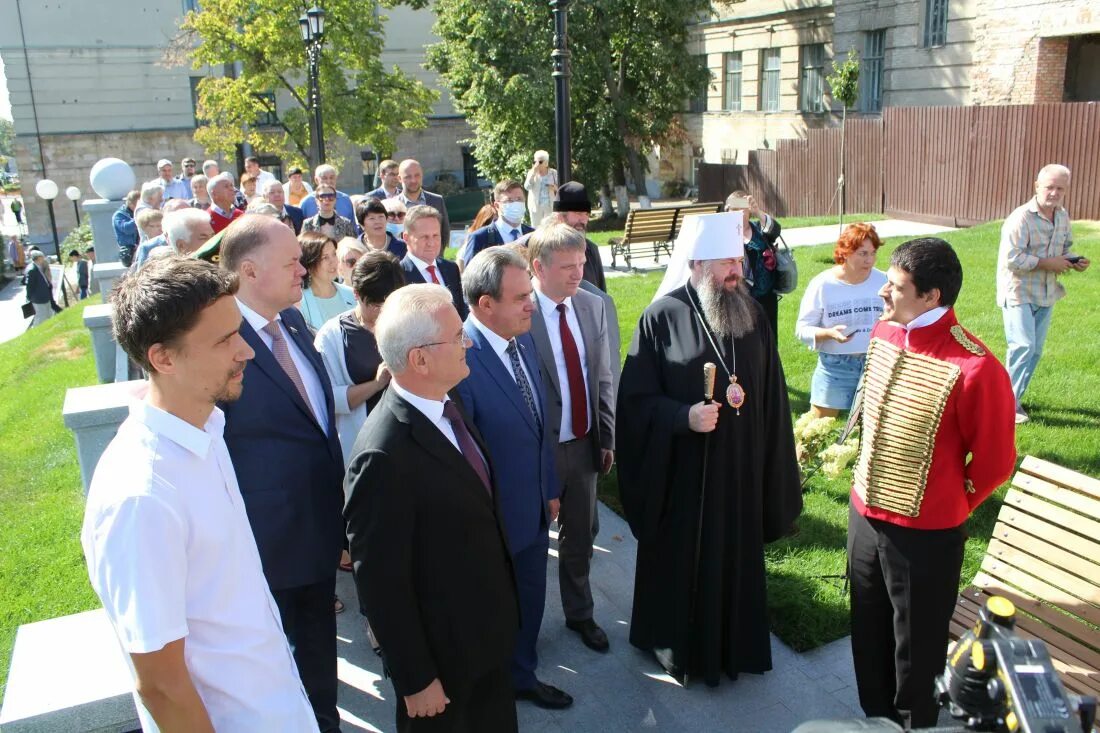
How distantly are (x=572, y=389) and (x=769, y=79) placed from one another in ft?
96.2

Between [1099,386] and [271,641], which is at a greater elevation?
[271,641]

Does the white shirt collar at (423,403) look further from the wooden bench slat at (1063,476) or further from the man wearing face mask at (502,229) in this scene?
the man wearing face mask at (502,229)

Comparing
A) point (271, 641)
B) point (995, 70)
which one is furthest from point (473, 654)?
point (995, 70)

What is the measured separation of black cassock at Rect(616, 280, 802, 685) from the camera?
400 centimetres

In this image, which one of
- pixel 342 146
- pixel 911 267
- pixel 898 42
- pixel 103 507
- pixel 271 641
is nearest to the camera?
pixel 103 507

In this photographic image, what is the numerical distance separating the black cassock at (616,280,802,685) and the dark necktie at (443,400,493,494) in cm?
115

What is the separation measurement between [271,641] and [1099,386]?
7586 mm

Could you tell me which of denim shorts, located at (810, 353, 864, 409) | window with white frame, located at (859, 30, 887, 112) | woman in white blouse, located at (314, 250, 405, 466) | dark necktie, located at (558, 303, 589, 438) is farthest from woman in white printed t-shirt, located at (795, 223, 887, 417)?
window with white frame, located at (859, 30, 887, 112)

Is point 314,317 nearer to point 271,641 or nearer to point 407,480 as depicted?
point 407,480

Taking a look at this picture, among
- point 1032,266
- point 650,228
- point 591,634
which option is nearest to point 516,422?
point 591,634

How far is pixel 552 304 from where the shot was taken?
177 inches

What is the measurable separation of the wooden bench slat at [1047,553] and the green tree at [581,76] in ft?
72.8

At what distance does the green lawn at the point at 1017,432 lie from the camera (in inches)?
184

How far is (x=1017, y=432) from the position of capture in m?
6.70
